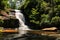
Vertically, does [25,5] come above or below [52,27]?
above

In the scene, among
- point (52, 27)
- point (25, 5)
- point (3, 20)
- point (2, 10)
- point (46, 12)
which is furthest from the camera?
point (25, 5)

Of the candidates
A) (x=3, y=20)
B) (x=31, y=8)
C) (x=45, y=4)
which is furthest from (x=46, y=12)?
(x=3, y=20)

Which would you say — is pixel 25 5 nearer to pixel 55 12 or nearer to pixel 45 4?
pixel 45 4

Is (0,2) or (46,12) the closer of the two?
(46,12)

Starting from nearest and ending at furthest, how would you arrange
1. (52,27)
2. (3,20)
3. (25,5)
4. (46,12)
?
(52,27)
(3,20)
(46,12)
(25,5)

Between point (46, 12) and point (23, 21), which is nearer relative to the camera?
point (46, 12)

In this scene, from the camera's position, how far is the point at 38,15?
1481 inches

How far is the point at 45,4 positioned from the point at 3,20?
933 centimetres

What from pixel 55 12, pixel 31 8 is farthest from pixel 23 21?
pixel 55 12

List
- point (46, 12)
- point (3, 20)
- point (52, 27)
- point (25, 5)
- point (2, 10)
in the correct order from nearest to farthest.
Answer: point (52, 27) < point (3, 20) < point (46, 12) < point (2, 10) < point (25, 5)

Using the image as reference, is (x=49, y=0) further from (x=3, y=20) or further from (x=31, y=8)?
(x=3, y=20)

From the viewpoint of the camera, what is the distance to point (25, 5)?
1662 inches

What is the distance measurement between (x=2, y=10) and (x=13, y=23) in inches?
216

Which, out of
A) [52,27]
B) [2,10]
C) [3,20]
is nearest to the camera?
[52,27]
